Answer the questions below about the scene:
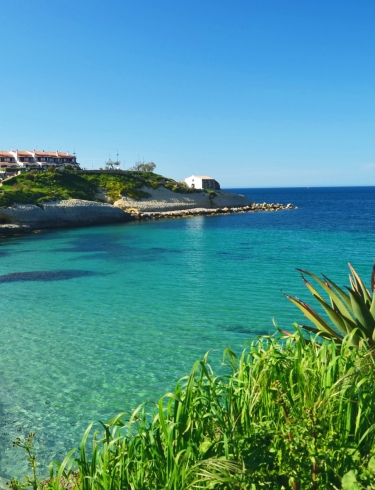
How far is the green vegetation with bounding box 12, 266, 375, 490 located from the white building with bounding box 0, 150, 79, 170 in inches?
4134

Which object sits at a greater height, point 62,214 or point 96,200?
point 96,200

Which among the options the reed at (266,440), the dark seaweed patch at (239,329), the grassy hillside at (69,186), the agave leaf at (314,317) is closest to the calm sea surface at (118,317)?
the dark seaweed patch at (239,329)

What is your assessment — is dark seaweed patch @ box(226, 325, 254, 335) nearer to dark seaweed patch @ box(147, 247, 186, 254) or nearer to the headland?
dark seaweed patch @ box(147, 247, 186, 254)

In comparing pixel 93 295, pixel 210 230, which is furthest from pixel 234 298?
pixel 210 230

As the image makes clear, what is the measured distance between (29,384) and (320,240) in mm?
36460

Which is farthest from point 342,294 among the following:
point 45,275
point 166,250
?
point 166,250

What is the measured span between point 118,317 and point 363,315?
12936 mm

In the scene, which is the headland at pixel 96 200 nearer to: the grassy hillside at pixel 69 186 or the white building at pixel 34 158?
the grassy hillside at pixel 69 186

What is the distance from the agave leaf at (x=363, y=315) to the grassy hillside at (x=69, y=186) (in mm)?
58591

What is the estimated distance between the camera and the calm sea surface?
33.2ft

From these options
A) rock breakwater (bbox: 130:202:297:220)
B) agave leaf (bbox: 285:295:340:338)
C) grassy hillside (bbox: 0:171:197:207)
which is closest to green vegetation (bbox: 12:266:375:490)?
agave leaf (bbox: 285:295:340:338)

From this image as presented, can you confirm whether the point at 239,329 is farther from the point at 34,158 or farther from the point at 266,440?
the point at 34,158

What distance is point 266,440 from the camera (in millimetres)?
4141

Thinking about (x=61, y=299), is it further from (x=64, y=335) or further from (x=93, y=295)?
(x=64, y=335)
